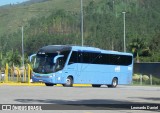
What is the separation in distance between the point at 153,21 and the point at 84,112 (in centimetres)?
11540

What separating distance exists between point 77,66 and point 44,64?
2.55 metres

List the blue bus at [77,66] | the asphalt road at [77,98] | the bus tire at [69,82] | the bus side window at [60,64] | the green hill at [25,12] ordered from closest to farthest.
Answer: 1. the asphalt road at [77,98]
2. the bus side window at [60,64]
3. the blue bus at [77,66]
4. the bus tire at [69,82]
5. the green hill at [25,12]

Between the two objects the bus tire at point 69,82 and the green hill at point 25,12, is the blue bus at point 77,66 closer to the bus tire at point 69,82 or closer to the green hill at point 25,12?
the bus tire at point 69,82

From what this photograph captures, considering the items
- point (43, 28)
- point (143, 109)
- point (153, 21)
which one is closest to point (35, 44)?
point (43, 28)

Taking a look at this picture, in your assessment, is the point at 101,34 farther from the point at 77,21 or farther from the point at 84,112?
the point at 84,112

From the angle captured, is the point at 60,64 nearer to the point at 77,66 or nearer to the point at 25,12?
the point at 77,66

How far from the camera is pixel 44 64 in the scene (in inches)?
1491

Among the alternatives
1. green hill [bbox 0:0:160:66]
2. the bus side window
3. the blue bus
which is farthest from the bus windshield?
green hill [bbox 0:0:160:66]

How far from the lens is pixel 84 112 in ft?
50.2

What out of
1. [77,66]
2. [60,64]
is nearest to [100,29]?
[77,66]

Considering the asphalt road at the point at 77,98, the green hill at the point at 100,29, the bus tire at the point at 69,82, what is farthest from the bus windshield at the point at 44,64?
the green hill at the point at 100,29

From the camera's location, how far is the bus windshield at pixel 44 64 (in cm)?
3744

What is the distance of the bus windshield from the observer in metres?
37.4

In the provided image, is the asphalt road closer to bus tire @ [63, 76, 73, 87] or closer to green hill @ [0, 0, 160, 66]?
bus tire @ [63, 76, 73, 87]
